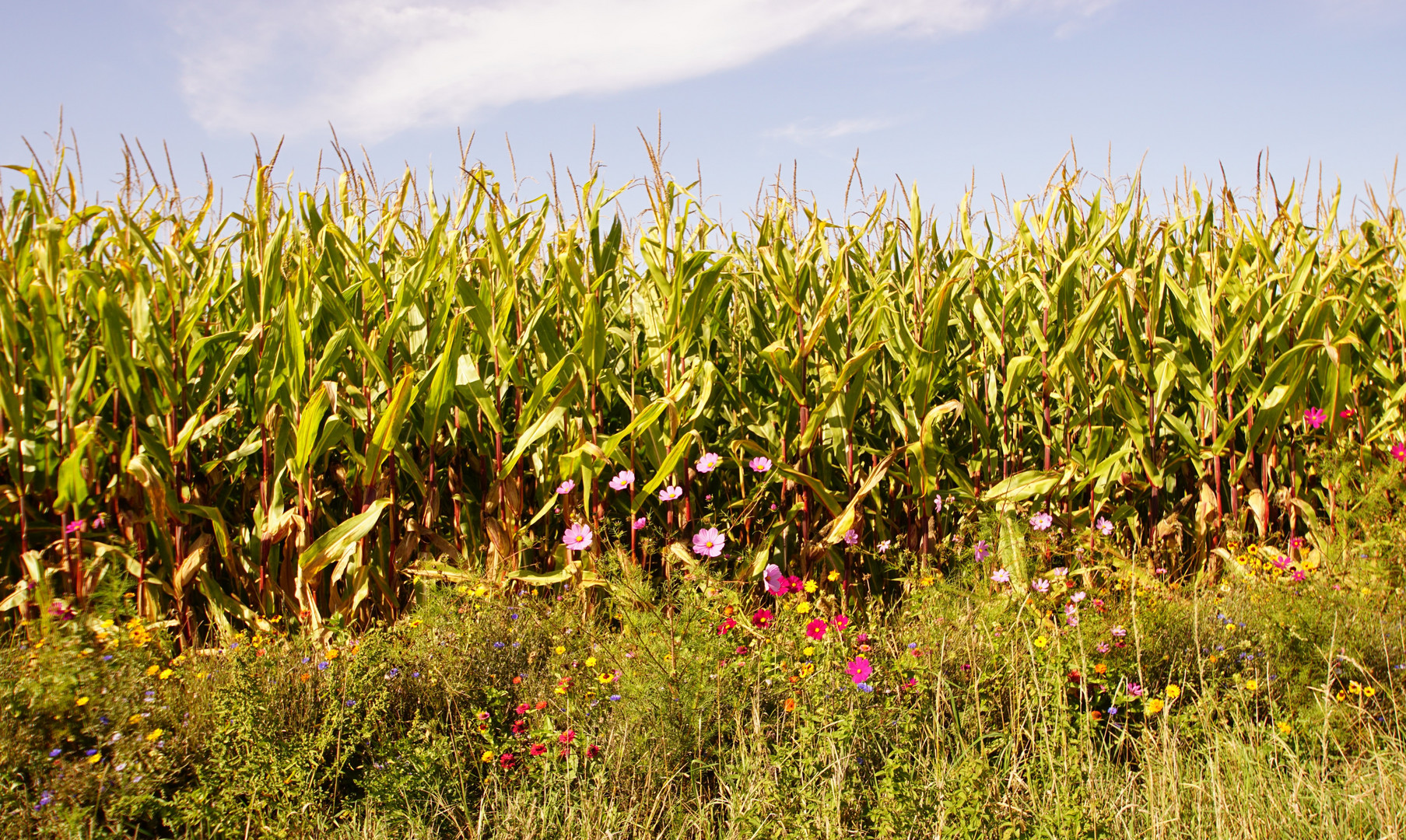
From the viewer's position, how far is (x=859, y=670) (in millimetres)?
2152

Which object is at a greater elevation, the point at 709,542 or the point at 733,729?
the point at 709,542

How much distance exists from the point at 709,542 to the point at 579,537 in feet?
1.47

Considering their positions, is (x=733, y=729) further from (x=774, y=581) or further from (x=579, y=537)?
(x=579, y=537)

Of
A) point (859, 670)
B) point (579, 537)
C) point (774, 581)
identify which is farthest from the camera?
point (579, 537)

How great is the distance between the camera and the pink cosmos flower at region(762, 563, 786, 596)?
278 centimetres

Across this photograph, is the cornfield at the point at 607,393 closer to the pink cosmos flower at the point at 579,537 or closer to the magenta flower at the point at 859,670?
the pink cosmos flower at the point at 579,537

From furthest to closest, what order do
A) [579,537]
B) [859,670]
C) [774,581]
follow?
[579,537]
[774,581]
[859,670]

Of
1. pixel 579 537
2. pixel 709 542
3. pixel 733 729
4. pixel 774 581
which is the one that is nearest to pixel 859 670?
pixel 733 729

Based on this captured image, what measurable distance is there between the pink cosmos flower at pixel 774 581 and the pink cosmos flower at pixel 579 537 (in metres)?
0.62

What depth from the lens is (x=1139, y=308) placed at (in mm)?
3609

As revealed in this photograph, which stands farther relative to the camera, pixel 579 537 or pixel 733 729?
pixel 579 537

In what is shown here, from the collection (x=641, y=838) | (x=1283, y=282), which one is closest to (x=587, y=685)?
(x=641, y=838)

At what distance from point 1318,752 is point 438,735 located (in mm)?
2170

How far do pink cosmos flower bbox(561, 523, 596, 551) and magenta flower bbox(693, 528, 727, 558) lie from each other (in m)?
0.37
